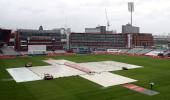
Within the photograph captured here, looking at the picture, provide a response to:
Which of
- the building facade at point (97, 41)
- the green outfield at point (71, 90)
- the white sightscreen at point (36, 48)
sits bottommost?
the green outfield at point (71, 90)

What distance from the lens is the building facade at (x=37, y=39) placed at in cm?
14450

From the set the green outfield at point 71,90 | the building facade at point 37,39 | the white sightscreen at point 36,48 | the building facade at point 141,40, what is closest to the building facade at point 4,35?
the building facade at point 37,39

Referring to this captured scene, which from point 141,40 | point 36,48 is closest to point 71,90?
point 36,48

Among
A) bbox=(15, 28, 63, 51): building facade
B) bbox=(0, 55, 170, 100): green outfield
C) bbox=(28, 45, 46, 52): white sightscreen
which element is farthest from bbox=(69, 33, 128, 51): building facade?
bbox=(0, 55, 170, 100): green outfield

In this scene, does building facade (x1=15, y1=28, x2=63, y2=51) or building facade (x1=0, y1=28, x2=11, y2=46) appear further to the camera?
building facade (x1=15, y1=28, x2=63, y2=51)

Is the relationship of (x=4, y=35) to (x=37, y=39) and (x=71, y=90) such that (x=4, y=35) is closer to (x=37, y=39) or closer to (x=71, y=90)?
(x=37, y=39)

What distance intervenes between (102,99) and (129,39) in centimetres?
14386

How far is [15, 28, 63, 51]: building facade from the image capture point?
474ft

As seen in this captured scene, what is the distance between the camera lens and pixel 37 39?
149 metres

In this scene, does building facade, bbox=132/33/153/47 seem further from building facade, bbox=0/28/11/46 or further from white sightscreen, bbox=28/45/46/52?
building facade, bbox=0/28/11/46

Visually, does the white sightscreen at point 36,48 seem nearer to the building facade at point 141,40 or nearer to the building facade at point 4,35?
the building facade at point 4,35

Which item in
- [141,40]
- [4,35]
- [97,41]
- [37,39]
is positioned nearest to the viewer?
→ [4,35]

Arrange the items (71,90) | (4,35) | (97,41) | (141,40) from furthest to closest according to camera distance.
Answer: (141,40)
(97,41)
(4,35)
(71,90)

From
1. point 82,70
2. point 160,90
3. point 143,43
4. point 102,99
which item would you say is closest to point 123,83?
point 160,90
